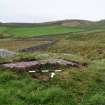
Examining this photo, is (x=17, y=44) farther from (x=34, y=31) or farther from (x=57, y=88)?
(x=57, y=88)

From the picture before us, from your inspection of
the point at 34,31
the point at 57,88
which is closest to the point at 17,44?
the point at 34,31

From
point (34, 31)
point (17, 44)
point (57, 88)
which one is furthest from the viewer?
point (34, 31)

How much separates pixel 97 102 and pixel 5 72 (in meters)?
4.89

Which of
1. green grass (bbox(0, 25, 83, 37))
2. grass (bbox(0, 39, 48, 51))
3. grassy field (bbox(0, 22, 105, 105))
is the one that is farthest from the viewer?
green grass (bbox(0, 25, 83, 37))

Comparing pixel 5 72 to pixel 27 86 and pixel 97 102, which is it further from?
pixel 97 102

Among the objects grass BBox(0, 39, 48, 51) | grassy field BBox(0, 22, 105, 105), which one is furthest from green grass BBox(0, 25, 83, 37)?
grassy field BBox(0, 22, 105, 105)

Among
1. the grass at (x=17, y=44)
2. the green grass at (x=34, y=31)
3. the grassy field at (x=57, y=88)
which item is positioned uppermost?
the grassy field at (x=57, y=88)

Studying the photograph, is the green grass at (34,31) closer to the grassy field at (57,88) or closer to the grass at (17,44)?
the grass at (17,44)

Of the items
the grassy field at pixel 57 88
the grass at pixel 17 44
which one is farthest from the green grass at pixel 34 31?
the grassy field at pixel 57 88

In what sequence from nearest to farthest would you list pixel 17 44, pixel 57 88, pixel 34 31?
pixel 57 88, pixel 17 44, pixel 34 31

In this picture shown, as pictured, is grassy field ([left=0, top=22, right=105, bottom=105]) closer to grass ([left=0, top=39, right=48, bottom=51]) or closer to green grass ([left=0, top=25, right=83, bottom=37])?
grass ([left=0, top=39, right=48, bottom=51])

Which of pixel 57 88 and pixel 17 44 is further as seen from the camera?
pixel 17 44

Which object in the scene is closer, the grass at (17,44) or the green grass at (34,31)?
the grass at (17,44)

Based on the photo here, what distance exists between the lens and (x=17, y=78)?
15.9 m
